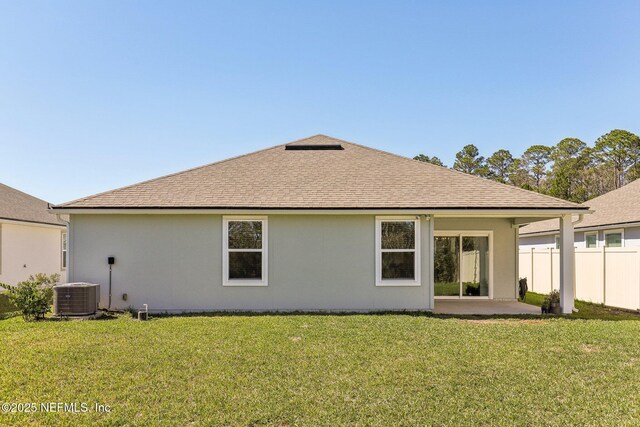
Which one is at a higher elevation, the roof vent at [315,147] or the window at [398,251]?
the roof vent at [315,147]

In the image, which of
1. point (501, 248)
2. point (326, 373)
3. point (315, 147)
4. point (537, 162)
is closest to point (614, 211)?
point (501, 248)

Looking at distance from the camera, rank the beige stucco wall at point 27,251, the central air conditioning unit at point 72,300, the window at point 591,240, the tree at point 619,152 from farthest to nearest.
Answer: the tree at point 619,152 → the window at point 591,240 → the beige stucco wall at point 27,251 → the central air conditioning unit at point 72,300

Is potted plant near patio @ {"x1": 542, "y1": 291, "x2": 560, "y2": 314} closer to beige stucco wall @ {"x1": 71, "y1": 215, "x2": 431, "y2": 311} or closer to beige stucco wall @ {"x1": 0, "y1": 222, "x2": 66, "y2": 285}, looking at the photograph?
beige stucco wall @ {"x1": 71, "y1": 215, "x2": 431, "y2": 311}

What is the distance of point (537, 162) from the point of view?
4788cm

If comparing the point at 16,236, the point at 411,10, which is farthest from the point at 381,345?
the point at 16,236

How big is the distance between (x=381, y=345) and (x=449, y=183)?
6.39 meters

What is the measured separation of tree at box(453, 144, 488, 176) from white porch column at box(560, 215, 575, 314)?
1590 inches

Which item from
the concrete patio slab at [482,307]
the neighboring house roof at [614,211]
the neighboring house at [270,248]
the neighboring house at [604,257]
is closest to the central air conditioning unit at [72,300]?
the neighboring house at [270,248]

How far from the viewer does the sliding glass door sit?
43.6ft

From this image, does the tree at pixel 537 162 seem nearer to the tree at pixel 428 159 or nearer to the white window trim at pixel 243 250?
the tree at pixel 428 159

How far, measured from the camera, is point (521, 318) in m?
9.74

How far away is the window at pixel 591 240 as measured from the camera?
49.2 feet

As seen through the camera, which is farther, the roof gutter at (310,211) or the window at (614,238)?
the window at (614,238)

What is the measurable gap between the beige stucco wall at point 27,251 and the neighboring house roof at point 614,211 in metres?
20.7
